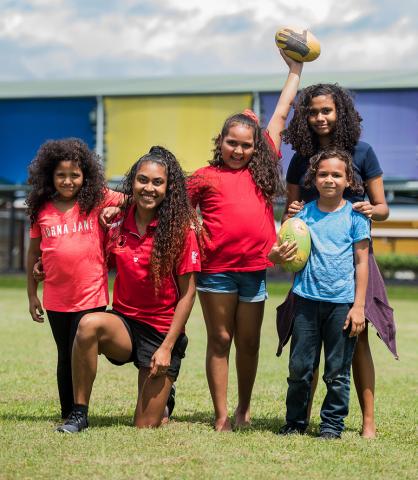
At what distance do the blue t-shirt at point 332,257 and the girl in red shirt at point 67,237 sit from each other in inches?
51.9

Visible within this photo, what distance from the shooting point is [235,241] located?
5.49 metres

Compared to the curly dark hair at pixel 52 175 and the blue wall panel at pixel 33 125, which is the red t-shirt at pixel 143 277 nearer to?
the curly dark hair at pixel 52 175

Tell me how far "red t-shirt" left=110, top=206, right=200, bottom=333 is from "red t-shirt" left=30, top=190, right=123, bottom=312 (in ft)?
0.45

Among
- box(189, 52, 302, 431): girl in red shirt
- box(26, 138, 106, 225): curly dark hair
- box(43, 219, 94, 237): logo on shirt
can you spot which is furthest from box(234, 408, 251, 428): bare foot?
box(26, 138, 106, 225): curly dark hair

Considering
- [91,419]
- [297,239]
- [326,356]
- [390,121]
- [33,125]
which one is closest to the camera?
[297,239]

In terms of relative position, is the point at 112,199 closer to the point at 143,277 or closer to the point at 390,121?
the point at 143,277

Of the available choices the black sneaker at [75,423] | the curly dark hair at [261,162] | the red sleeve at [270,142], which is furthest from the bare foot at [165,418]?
the red sleeve at [270,142]

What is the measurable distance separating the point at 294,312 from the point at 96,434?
1.40m

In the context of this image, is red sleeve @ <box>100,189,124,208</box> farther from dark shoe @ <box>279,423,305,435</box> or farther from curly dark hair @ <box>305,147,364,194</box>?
dark shoe @ <box>279,423,305,435</box>

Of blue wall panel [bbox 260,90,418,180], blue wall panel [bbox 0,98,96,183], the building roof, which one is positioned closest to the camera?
blue wall panel [bbox 260,90,418,180]

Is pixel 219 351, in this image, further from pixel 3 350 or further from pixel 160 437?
pixel 3 350

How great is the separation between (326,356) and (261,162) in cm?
130

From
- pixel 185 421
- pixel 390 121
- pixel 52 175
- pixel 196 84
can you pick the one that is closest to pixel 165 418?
pixel 185 421

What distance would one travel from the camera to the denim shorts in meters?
5.54
